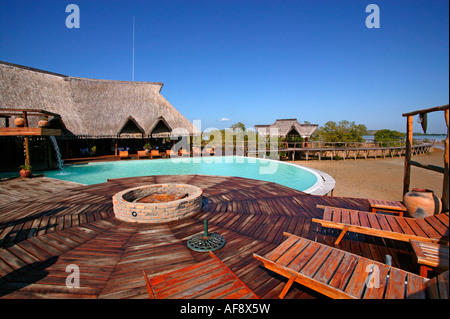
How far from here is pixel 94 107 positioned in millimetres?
19797

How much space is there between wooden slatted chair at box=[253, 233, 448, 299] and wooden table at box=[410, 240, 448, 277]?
1.05ft

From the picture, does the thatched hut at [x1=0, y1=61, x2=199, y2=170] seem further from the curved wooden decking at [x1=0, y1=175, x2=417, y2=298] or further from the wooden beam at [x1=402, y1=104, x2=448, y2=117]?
the wooden beam at [x1=402, y1=104, x2=448, y2=117]

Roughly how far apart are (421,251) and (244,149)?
19.1 meters

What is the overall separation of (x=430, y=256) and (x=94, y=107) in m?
23.4

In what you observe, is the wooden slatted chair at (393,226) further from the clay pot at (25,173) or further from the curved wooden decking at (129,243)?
the clay pot at (25,173)

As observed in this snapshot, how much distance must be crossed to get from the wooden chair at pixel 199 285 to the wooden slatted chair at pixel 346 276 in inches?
20.1

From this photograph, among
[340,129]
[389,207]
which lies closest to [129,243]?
[389,207]

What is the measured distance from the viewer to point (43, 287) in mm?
2658

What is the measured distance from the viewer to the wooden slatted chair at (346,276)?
1.96 m

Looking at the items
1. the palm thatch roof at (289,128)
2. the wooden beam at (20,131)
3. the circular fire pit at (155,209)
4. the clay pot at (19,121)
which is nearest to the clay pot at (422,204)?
the circular fire pit at (155,209)

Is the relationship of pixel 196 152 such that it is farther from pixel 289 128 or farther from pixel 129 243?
pixel 129 243

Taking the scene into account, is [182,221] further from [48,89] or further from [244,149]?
[48,89]

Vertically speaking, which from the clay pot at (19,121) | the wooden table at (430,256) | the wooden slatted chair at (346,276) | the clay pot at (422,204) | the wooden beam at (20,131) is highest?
the clay pot at (19,121)
